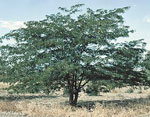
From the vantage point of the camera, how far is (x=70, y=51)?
20.7 meters

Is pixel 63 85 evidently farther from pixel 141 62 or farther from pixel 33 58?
pixel 141 62

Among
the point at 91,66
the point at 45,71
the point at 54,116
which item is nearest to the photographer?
the point at 54,116

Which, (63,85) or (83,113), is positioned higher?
(63,85)

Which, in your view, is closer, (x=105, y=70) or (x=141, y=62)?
(x=105, y=70)

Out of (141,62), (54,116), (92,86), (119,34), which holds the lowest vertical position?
(54,116)

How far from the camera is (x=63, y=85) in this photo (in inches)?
898

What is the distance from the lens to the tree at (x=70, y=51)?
66.7 feet

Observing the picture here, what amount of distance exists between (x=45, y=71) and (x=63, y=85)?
3.37 metres

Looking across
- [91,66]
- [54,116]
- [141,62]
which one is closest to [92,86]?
[91,66]

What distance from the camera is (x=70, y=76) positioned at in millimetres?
22250

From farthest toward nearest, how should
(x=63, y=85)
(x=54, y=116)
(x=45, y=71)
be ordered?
1. (x=63, y=85)
2. (x=45, y=71)
3. (x=54, y=116)

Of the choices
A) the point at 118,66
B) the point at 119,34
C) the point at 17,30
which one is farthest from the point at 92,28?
the point at 17,30

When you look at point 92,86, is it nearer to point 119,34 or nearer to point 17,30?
point 119,34

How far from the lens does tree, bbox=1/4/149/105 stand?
66.7 ft
